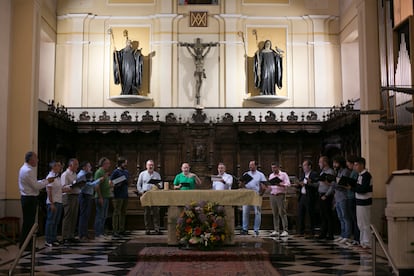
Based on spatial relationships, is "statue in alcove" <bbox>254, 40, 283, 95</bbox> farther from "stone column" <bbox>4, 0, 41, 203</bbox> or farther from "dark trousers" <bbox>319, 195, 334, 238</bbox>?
"stone column" <bbox>4, 0, 41, 203</bbox>

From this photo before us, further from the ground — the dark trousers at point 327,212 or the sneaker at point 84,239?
the dark trousers at point 327,212

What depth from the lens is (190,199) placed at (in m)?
8.94

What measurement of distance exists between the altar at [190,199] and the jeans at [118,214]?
9.31 feet

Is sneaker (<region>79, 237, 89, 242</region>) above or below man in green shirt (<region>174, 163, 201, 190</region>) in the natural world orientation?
below

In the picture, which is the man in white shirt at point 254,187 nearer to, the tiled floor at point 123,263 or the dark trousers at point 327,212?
the dark trousers at point 327,212

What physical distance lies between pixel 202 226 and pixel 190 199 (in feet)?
2.18

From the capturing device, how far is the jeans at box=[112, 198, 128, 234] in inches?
462

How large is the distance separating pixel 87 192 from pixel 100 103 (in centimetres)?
504

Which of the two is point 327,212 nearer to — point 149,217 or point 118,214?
point 149,217

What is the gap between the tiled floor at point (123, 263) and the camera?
7.02 meters

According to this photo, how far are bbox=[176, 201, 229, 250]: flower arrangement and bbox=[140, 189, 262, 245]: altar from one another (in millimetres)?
297

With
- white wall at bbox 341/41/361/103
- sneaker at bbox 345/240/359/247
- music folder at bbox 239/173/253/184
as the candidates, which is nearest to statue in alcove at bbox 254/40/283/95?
white wall at bbox 341/41/361/103

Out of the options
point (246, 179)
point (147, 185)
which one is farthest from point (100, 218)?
point (246, 179)

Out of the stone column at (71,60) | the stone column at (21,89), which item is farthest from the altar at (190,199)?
the stone column at (71,60)
